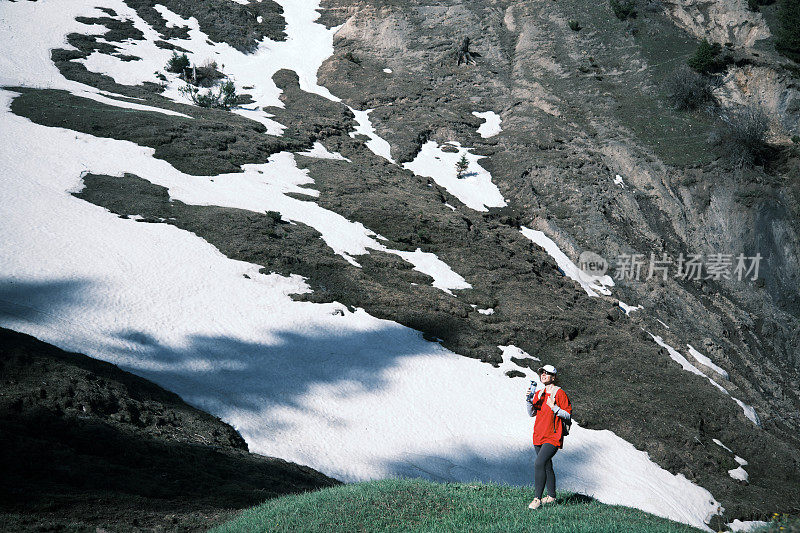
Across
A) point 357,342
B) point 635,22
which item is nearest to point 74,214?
point 357,342

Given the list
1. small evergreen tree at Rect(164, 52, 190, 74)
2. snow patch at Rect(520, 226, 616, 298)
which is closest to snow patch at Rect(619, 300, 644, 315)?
snow patch at Rect(520, 226, 616, 298)

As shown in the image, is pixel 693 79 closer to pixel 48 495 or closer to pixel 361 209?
pixel 361 209

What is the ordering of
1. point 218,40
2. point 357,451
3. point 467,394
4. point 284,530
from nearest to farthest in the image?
1. point 284,530
2. point 357,451
3. point 467,394
4. point 218,40

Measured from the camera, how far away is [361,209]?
40594 millimetres

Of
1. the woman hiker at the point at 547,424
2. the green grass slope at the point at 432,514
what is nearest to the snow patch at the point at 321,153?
the green grass slope at the point at 432,514

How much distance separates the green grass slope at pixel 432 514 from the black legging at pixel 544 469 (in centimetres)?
33

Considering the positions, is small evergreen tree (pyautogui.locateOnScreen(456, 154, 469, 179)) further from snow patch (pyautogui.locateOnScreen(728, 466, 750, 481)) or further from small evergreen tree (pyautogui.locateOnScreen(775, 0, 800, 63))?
small evergreen tree (pyautogui.locateOnScreen(775, 0, 800, 63))

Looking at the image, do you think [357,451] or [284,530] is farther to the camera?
[357,451]

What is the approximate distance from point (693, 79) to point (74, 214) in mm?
61489

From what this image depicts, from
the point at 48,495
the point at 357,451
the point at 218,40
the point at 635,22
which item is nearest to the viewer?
the point at 48,495

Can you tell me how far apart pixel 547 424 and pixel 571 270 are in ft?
116

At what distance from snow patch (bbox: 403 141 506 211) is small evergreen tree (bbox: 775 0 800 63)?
118 feet

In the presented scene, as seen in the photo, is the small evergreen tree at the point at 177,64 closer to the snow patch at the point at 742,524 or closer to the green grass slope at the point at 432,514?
the green grass slope at the point at 432,514

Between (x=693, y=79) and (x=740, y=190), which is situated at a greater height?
(x=693, y=79)
